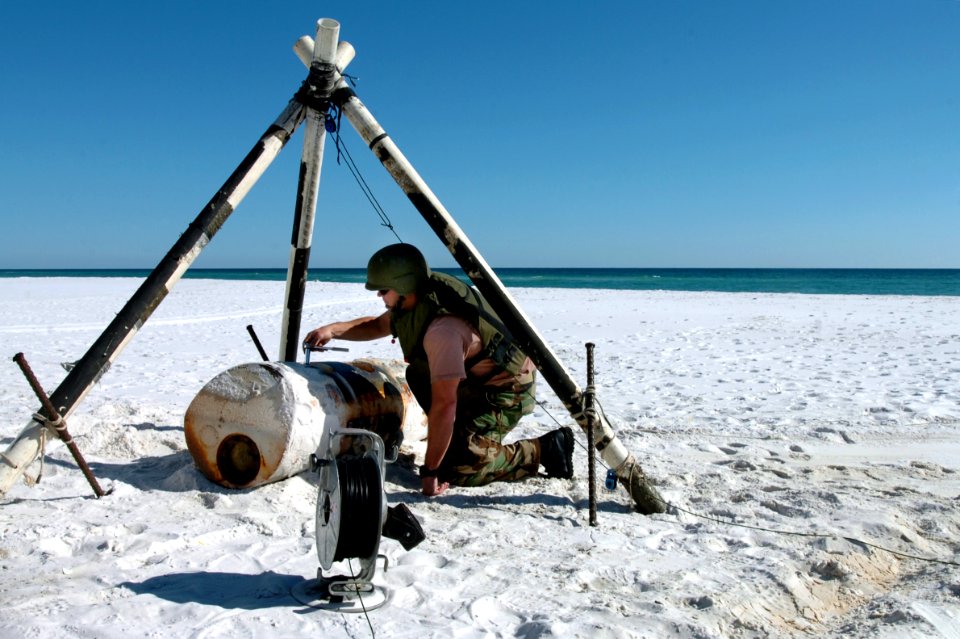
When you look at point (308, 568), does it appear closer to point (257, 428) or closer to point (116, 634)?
point (116, 634)

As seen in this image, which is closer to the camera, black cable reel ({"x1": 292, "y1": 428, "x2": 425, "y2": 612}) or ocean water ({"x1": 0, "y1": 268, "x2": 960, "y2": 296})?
black cable reel ({"x1": 292, "y1": 428, "x2": 425, "y2": 612})

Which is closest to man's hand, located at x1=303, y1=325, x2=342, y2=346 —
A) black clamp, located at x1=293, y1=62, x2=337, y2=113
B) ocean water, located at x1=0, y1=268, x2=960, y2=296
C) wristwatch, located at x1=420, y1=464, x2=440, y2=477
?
wristwatch, located at x1=420, y1=464, x2=440, y2=477

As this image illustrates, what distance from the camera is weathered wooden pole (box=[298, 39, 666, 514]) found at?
4562 mm

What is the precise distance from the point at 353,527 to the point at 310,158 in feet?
10.4

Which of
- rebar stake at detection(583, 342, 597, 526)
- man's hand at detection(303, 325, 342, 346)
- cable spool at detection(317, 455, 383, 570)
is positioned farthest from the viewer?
man's hand at detection(303, 325, 342, 346)

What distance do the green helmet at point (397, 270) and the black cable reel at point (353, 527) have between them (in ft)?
5.14

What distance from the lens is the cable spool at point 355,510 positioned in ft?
9.87

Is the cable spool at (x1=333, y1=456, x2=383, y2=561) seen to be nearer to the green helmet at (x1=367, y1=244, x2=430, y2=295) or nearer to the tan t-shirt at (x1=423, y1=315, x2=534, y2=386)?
the tan t-shirt at (x1=423, y1=315, x2=534, y2=386)

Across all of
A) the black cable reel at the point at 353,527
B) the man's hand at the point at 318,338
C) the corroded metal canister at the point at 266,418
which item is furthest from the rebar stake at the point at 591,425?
the man's hand at the point at 318,338

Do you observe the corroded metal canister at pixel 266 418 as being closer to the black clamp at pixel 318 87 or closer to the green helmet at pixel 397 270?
the green helmet at pixel 397 270

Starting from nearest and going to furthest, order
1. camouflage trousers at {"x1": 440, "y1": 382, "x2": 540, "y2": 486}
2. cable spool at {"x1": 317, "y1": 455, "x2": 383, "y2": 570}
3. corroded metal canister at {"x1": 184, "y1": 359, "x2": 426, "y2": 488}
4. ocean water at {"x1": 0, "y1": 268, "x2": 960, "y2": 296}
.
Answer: cable spool at {"x1": 317, "y1": 455, "x2": 383, "y2": 570} → corroded metal canister at {"x1": 184, "y1": 359, "x2": 426, "y2": 488} → camouflage trousers at {"x1": 440, "y1": 382, "x2": 540, "y2": 486} → ocean water at {"x1": 0, "y1": 268, "x2": 960, "y2": 296}

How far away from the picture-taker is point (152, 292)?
4426mm

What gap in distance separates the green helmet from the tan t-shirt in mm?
305

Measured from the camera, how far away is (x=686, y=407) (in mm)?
7699
